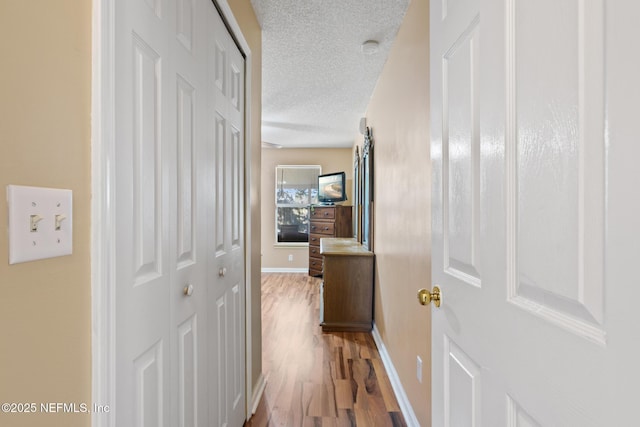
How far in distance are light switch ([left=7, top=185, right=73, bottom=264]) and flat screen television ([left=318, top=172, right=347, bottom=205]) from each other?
5602mm

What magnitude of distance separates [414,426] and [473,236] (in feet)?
5.08

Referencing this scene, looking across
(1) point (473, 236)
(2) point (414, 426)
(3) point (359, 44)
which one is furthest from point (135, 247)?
(3) point (359, 44)

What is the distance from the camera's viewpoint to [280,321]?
12.5ft

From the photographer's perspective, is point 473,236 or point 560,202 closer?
point 560,202

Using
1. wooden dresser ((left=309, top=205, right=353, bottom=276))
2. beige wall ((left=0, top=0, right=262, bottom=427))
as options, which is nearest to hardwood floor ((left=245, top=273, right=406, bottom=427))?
beige wall ((left=0, top=0, right=262, bottom=427))

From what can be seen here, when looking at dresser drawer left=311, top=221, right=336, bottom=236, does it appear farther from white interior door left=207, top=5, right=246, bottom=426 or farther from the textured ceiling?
white interior door left=207, top=5, right=246, bottom=426

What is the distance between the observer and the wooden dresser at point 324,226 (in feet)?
19.4

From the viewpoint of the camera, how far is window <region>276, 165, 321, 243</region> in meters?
6.77

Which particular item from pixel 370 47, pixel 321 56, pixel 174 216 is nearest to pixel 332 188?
pixel 321 56

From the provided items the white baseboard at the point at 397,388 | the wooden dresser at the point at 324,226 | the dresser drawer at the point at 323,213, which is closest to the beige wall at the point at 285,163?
the wooden dresser at the point at 324,226

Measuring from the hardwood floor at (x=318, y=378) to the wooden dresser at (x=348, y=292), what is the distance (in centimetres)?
12

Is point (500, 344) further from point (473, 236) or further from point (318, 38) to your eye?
point (318, 38)

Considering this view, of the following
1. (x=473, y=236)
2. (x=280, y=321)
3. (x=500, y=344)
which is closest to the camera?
(x=500, y=344)

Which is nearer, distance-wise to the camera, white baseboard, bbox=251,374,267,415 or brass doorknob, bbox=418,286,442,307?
brass doorknob, bbox=418,286,442,307
